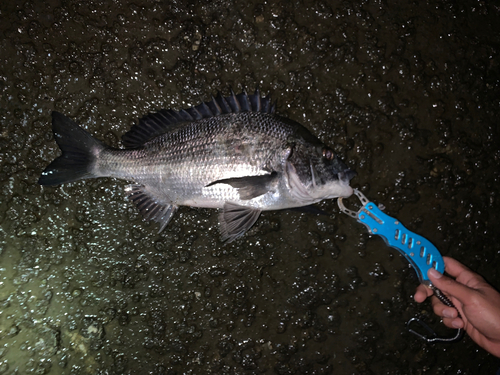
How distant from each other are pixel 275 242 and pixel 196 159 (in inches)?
39.3

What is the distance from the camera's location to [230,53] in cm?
270

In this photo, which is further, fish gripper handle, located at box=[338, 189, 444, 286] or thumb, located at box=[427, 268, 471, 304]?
fish gripper handle, located at box=[338, 189, 444, 286]

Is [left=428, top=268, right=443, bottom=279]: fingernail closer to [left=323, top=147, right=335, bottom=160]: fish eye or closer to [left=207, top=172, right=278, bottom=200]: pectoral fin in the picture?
[left=323, top=147, right=335, bottom=160]: fish eye

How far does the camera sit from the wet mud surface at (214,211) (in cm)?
270

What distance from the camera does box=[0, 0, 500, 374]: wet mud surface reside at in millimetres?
2701

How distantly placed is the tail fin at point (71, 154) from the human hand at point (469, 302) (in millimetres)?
2818

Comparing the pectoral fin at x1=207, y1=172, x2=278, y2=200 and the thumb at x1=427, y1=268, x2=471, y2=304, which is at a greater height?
the pectoral fin at x1=207, y1=172, x2=278, y2=200

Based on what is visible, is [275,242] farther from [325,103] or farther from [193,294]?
[325,103]

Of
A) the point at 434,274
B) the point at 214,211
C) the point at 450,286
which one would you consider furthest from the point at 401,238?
the point at 214,211

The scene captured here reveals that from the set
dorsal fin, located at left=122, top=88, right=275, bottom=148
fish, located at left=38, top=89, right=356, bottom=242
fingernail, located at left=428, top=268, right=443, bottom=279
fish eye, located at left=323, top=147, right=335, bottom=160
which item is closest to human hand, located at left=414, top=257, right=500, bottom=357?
fingernail, located at left=428, top=268, right=443, bottom=279

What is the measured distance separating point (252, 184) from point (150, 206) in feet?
2.94

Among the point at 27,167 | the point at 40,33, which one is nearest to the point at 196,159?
the point at 27,167

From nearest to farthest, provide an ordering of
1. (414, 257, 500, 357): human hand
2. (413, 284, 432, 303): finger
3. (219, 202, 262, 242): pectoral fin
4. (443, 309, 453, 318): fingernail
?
1. (414, 257, 500, 357): human hand
2. (219, 202, 262, 242): pectoral fin
3. (443, 309, 453, 318): fingernail
4. (413, 284, 432, 303): finger

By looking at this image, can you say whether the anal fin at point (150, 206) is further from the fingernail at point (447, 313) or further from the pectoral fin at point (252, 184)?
the fingernail at point (447, 313)
